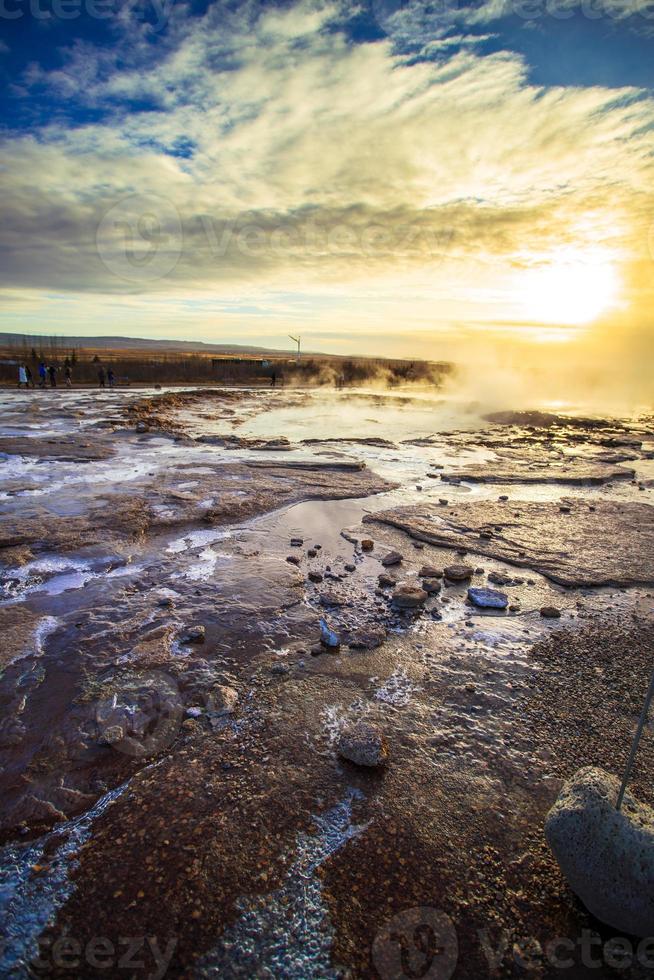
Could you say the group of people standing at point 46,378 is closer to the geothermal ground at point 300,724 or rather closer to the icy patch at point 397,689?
the geothermal ground at point 300,724

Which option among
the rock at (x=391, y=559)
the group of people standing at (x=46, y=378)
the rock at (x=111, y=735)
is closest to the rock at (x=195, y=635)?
the rock at (x=111, y=735)

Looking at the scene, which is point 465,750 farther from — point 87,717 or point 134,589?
point 134,589

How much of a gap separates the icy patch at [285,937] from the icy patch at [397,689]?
1.20m

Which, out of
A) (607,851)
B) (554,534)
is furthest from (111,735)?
(554,534)

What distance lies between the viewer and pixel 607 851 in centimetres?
204

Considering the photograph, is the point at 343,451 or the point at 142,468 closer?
the point at 142,468

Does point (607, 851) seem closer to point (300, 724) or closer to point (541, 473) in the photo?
point (300, 724)

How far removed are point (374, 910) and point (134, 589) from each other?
11.4 ft

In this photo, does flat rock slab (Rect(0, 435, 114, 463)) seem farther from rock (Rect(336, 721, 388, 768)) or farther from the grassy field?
the grassy field

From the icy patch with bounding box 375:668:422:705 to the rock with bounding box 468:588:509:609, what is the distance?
56.0 inches

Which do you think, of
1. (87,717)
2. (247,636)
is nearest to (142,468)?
Answer: (247,636)

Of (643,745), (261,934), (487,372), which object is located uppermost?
(487,372)

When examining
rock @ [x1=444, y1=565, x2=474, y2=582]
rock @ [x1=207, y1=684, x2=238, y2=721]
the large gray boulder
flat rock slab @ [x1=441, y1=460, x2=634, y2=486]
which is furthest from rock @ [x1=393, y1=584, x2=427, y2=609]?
flat rock slab @ [x1=441, y1=460, x2=634, y2=486]

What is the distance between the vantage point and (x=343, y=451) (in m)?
11.7
